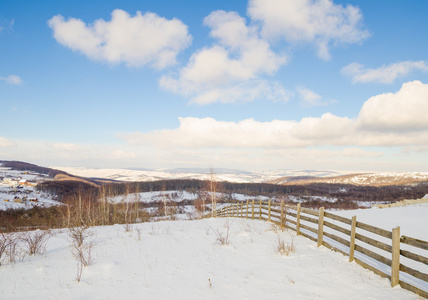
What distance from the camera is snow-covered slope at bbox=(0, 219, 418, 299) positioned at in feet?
17.7

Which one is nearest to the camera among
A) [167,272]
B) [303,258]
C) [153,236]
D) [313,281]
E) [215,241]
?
[313,281]

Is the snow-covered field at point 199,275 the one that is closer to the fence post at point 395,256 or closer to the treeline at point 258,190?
the fence post at point 395,256

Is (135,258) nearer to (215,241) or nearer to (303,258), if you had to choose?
(215,241)

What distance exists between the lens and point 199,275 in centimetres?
647

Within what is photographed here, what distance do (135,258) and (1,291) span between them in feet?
11.3

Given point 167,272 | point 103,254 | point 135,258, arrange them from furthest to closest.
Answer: point 103,254
point 135,258
point 167,272

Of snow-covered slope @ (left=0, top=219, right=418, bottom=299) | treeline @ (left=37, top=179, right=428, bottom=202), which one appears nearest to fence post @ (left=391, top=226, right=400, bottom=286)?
snow-covered slope @ (left=0, top=219, right=418, bottom=299)

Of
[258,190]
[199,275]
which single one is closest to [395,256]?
[199,275]

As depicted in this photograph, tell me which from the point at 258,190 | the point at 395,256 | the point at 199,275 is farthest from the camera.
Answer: the point at 258,190

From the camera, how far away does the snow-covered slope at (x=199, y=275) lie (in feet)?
17.7

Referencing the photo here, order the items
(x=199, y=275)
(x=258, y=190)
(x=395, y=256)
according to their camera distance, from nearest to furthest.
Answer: (x=395, y=256), (x=199, y=275), (x=258, y=190)

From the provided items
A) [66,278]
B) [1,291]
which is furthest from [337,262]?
[1,291]

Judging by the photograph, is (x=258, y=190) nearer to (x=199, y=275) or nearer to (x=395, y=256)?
(x=199, y=275)

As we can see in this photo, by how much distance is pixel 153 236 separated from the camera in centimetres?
1174
